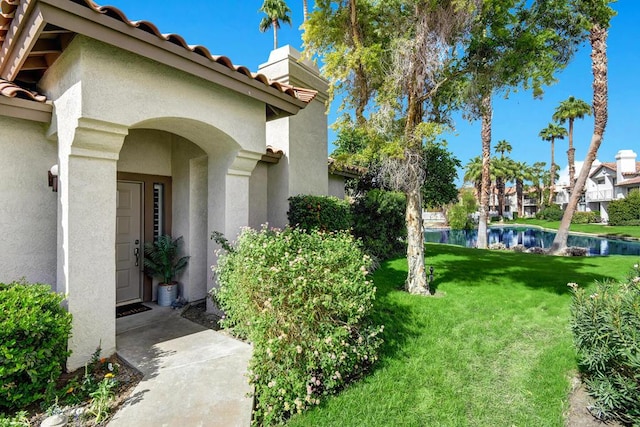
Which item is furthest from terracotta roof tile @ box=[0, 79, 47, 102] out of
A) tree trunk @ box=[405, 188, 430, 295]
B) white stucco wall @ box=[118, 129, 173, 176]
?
tree trunk @ box=[405, 188, 430, 295]

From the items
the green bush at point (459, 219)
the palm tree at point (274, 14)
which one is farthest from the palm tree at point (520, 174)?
the palm tree at point (274, 14)

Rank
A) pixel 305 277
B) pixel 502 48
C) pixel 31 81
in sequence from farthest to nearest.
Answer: pixel 502 48
pixel 31 81
pixel 305 277

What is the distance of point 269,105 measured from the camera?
8.15m

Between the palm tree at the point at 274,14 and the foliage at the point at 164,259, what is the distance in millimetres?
39564

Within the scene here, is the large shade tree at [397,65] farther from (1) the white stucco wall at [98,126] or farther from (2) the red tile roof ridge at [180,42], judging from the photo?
(1) the white stucco wall at [98,126]

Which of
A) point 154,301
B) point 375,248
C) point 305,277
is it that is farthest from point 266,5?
point 305,277

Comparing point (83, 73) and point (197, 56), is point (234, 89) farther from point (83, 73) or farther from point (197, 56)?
point (83, 73)

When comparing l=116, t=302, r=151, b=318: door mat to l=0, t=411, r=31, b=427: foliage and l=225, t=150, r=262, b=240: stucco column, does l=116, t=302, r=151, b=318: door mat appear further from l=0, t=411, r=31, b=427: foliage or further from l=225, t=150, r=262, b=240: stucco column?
l=0, t=411, r=31, b=427: foliage

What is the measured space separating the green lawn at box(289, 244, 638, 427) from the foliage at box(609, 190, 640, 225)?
45.6 meters

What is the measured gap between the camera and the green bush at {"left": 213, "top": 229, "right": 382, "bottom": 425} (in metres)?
4.36

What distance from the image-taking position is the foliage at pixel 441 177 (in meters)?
18.9

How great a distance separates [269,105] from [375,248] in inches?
330

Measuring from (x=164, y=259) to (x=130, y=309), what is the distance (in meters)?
1.56

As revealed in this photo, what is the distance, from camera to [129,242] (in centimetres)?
869
